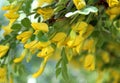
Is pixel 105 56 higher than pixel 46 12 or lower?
lower

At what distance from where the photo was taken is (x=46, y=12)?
746 mm

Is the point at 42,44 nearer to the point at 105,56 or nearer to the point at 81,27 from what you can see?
the point at 81,27

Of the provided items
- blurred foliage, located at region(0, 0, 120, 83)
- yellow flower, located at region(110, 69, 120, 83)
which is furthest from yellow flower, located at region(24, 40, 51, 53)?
yellow flower, located at region(110, 69, 120, 83)

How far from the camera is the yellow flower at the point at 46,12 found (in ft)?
2.45

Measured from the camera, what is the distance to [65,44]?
0.76 metres

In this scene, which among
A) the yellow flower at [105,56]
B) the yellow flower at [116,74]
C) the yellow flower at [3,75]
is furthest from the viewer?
the yellow flower at [116,74]

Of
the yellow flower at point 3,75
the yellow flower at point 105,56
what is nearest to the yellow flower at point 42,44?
the yellow flower at point 3,75

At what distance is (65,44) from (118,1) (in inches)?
5.1

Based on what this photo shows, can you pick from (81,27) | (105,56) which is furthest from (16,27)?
(105,56)

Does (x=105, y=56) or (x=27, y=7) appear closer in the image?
(x=27, y=7)

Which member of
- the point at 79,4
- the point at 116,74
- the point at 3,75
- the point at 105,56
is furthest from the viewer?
the point at 116,74

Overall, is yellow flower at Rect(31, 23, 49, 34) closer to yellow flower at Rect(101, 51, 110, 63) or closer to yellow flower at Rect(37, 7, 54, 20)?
yellow flower at Rect(37, 7, 54, 20)

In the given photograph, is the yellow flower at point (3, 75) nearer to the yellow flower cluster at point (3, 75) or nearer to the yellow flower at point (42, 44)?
the yellow flower cluster at point (3, 75)

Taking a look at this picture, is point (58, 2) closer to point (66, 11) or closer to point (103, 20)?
point (66, 11)
